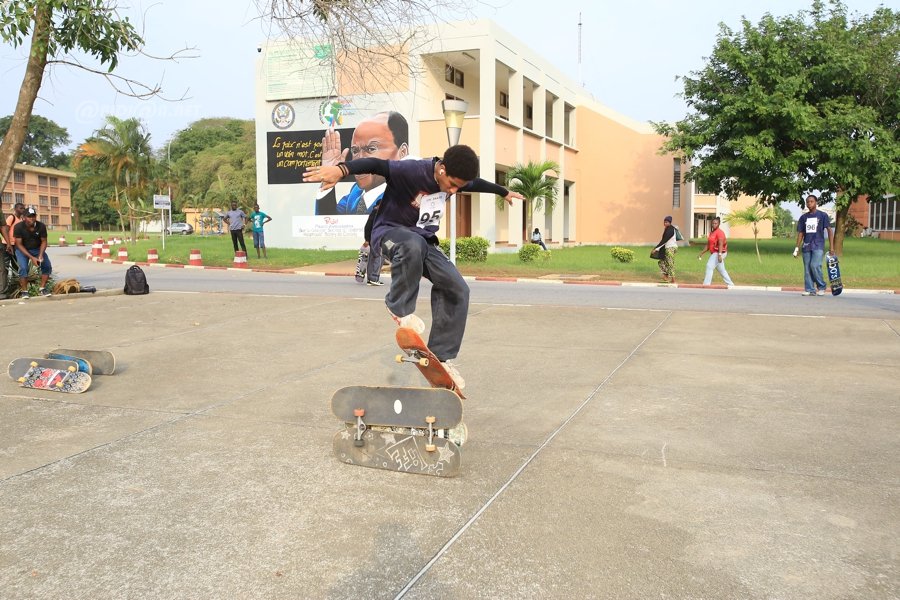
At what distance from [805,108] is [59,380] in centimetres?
2992

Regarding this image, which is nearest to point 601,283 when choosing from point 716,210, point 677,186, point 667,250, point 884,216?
point 667,250

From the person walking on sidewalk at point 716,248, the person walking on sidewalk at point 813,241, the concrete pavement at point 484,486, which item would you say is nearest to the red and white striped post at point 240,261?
the person walking on sidewalk at point 716,248

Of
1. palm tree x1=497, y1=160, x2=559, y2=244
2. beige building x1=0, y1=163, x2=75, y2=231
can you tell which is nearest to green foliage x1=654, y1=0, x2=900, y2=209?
palm tree x1=497, y1=160, x2=559, y2=244

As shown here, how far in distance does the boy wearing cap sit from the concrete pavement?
6.45m

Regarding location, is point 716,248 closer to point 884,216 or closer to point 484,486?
point 484,486

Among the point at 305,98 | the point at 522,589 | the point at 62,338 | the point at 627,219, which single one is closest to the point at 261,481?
the point at 522,589

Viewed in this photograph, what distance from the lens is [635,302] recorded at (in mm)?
13125

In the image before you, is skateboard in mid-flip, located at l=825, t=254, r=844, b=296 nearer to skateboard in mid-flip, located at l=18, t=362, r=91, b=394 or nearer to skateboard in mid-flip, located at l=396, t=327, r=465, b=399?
skateboard in mid-flip, located at l=396, t=327, r=465, b=399

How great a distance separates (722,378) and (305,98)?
27.8m

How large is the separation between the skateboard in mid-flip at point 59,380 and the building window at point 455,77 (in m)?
27.0

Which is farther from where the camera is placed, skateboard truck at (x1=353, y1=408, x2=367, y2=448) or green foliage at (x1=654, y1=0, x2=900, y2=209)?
green foliage at (x1=654, y1=0, x2=900, y2=209)

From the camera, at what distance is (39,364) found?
5863 mm

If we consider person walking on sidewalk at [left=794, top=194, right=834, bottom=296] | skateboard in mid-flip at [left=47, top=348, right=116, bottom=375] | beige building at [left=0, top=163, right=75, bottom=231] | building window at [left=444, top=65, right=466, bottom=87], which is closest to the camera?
skateboard in mid-flip at [left=47, top=348, right=116, bottom=375]

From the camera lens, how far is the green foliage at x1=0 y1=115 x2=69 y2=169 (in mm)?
98375
